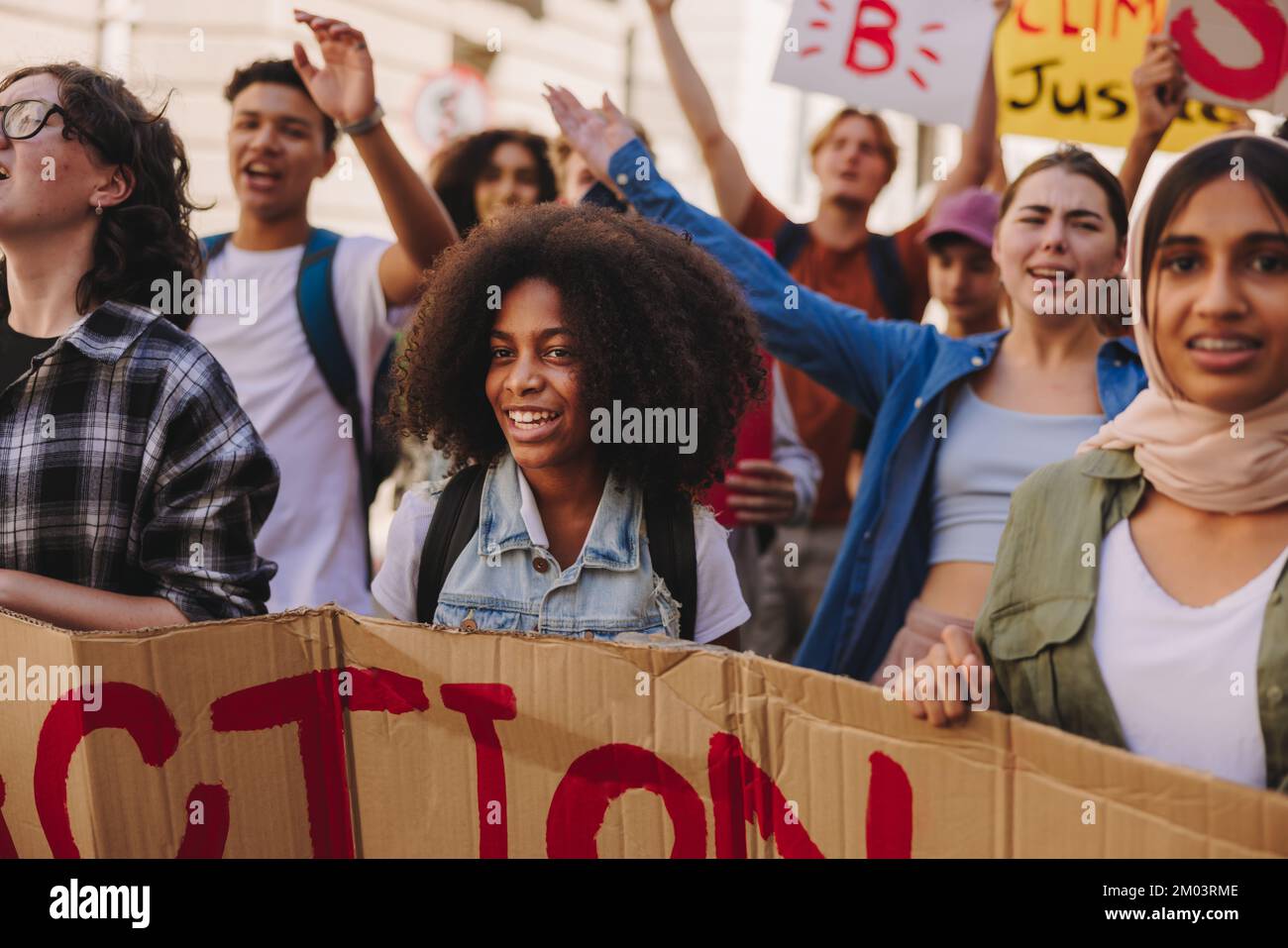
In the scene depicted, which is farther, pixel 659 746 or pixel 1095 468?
pixel 1095 468

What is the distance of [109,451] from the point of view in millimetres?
2307

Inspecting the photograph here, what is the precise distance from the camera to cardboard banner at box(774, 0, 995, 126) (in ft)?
13.4

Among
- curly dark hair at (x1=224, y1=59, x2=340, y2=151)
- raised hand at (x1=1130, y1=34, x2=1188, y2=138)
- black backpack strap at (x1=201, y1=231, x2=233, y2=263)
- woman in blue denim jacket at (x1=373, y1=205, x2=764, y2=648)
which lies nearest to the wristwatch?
curly dark hair at (x1=224, y1=59, x2=340, y2=151)

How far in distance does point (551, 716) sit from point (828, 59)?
2.68 m

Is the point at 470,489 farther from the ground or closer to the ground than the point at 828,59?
closer to the ground

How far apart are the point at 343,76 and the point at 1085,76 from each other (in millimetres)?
2339

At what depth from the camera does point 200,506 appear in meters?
2.32

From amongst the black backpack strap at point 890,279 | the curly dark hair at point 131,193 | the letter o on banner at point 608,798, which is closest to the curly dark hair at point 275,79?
the curly dark hair at point 131,193

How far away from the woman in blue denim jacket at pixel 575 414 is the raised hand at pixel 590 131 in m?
0.63

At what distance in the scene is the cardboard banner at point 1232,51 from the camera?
350 centimetres

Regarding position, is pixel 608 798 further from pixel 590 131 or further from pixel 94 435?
pixel 590 131

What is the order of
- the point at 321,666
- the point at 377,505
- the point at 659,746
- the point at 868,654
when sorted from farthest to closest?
the point at 377,505
the point at 868,654
the point at 321,666
the point at 659,746
